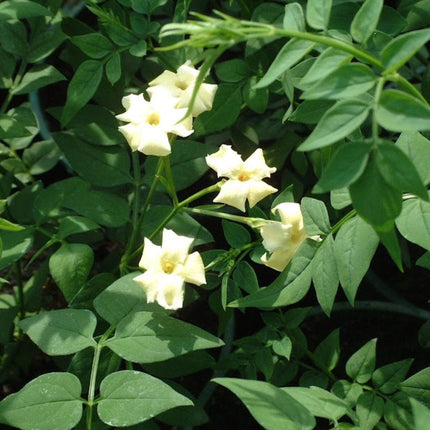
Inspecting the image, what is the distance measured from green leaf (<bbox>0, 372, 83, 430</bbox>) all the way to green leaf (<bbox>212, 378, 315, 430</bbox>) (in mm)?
248

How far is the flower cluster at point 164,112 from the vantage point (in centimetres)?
→ 86

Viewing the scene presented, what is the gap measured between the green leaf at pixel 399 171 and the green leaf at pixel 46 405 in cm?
49

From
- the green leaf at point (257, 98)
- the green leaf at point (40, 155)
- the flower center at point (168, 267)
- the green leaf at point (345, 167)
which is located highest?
the green leaf at point (345, 167)

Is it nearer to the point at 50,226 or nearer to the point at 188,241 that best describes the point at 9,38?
the point at 50,226

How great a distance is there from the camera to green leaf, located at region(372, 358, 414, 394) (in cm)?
96

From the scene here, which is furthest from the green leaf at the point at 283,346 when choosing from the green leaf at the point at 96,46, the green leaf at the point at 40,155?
the green leaf at the point at 40,155

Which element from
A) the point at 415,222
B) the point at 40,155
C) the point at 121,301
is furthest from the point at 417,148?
the point at 40,155

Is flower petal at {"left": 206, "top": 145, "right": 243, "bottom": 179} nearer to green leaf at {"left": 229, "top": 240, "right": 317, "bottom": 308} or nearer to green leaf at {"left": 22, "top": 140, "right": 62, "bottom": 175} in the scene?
green leaf at {"left": 229, "top": 240, "right": 317, "bottom": 308}

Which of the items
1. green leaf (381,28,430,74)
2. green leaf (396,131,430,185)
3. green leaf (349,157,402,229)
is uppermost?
green leaf (381,28,430,74)

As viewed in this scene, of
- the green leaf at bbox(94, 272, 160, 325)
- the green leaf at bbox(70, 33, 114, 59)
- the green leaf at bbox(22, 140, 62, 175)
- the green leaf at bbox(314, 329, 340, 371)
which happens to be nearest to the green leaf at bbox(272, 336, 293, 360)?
the green leaf at bbox(314, 329, 340, 371)

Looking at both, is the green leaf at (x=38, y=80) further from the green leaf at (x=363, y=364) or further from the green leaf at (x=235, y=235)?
the green leaf at (x=363, y=364)

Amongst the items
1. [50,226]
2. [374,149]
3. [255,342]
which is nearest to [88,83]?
[50,226]

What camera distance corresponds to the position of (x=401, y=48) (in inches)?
24.4

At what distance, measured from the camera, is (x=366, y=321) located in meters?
1.35
